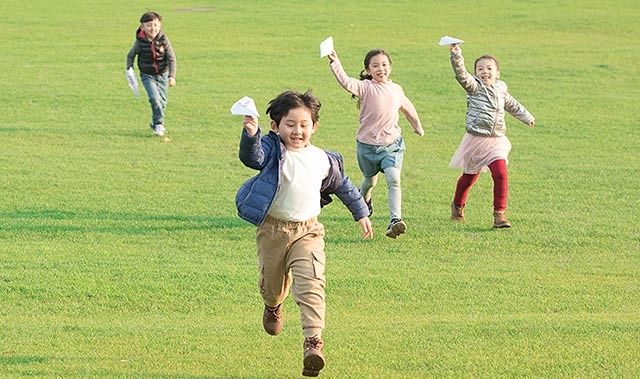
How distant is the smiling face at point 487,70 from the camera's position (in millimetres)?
12805

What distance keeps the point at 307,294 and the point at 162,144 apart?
10.2 meters

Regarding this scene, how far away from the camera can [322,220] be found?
42.4ft

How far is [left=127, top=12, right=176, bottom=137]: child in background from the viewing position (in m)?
17.4

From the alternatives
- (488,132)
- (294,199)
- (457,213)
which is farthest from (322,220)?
(294,199)

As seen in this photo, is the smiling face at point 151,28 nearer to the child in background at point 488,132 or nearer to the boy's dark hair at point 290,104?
the child in background at point 488,132

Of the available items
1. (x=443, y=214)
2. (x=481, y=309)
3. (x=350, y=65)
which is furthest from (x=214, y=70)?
(x=481, y=309)

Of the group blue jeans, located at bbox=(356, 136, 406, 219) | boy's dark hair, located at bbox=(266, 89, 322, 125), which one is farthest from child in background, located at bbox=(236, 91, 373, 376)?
blue jeans, located at bbox=(356, 136, 406, 219)

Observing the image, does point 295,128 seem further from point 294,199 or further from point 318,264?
point 318,264

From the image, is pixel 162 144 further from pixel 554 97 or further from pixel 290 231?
pixel 290 231

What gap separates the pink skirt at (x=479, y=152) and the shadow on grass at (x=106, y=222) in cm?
227

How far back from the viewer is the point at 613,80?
23.9 m

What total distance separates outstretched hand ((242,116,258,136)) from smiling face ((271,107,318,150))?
457mm

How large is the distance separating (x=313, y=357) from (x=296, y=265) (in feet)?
2.14

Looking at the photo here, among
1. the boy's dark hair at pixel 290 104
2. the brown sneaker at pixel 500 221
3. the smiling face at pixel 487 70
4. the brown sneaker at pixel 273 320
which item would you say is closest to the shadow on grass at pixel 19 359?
the brown sneaker at pixel 273 320
